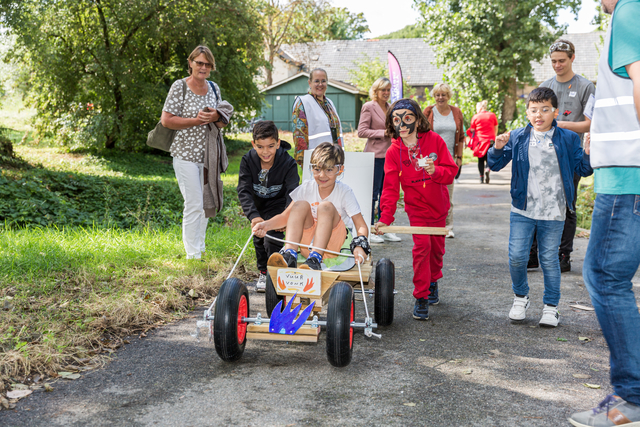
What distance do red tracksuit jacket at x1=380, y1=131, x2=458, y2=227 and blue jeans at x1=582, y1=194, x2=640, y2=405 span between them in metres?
1.98

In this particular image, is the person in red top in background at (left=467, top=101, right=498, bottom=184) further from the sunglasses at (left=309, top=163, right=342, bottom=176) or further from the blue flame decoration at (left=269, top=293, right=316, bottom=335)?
the blue flame decoration at (left=269, top=293, right=316, bottom=335)

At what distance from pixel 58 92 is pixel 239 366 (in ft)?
61.5

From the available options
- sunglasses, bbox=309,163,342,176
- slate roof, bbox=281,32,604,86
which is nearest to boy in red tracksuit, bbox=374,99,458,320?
sunglasses, bbox=309,163,342,176

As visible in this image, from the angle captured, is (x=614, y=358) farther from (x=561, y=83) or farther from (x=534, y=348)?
(x=561, y=83)

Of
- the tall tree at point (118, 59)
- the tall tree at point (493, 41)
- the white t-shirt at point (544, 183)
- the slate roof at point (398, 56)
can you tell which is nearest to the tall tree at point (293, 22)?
the slate roof at point (398, 56)

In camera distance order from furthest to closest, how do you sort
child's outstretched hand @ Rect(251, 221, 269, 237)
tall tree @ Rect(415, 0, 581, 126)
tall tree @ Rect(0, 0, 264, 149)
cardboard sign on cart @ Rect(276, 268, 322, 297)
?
tall tree @ Rect(415, 0, 581, 126) → tall tree @ Rect(0, 0, 264, 149) → child's outstretched hand @ Rect(251, 221, 269, 237) → cardboard sign on cart @ Rect(276, 268, 322, 297)

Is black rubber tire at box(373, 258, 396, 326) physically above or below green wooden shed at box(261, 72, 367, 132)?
below

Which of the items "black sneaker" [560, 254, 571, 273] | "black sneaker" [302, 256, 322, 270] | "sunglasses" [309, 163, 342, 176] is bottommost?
"black sneaker" [560, 254, 571, 273]

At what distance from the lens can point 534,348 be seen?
3.96 meters

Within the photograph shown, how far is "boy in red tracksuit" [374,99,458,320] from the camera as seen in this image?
457 cm

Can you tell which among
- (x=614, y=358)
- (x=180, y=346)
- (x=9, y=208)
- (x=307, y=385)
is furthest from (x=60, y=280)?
(x=614, y=358)

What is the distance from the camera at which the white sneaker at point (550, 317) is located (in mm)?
4352

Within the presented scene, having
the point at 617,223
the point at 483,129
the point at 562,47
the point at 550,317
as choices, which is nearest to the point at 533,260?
the point at 550,317

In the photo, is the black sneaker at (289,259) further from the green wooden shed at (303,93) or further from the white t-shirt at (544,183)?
the green wooden shed at (303,93)
